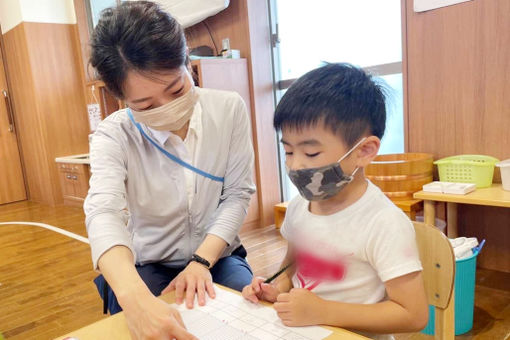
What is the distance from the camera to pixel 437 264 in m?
0.87

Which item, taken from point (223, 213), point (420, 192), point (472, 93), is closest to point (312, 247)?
point (223, 213)

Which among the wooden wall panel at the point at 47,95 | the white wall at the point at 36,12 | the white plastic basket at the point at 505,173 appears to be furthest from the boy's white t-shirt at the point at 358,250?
the white wall at the point at 36,12

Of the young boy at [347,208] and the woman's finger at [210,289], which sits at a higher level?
the young boy at [347,208]

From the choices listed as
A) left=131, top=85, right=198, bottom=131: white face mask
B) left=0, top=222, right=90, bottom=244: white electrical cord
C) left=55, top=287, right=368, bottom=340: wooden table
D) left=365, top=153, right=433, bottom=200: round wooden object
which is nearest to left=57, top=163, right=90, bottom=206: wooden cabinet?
left=0, top=222, right=90, bottom=244: white electrical cord

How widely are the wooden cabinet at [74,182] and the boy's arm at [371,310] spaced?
4.32 meters

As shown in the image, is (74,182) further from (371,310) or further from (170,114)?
(371,310)

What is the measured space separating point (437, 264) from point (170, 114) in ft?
2.37

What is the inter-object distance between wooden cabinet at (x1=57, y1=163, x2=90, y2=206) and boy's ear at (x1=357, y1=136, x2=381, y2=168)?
4.29 meters

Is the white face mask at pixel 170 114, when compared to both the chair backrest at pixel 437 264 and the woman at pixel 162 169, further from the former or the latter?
the chair backrest at pixel 437 264

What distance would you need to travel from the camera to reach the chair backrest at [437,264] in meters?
0.85

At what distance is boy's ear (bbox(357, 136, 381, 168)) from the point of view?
82 centimetres

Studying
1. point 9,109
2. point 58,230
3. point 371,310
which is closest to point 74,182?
point 58,230

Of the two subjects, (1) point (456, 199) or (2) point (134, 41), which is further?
(1) point (456, 199)

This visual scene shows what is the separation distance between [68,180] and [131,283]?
463 cm
